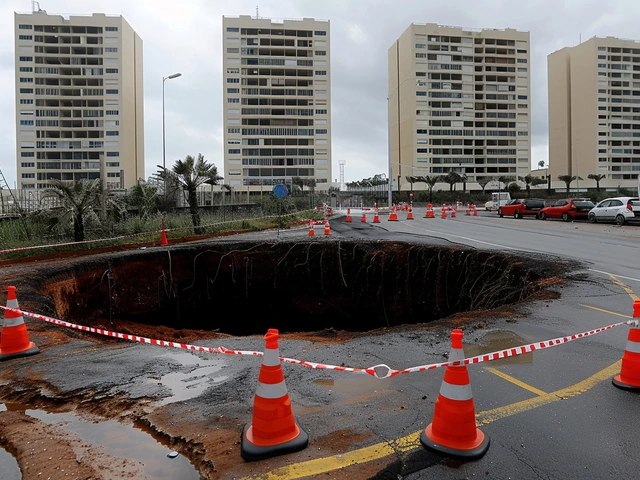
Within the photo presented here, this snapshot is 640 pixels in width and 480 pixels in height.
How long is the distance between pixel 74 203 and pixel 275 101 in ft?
240

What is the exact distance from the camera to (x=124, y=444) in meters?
3.38

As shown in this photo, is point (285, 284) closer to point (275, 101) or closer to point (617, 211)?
point (617, 211)

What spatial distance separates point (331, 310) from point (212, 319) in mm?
3864

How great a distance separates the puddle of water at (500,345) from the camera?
479cm

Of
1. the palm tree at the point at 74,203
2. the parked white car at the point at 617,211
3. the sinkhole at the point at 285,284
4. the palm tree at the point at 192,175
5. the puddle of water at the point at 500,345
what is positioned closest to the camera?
the puddle of water at the point at 500,345

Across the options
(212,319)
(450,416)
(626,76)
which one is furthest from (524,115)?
(450,416)

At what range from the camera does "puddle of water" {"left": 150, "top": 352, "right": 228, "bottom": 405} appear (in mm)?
4223

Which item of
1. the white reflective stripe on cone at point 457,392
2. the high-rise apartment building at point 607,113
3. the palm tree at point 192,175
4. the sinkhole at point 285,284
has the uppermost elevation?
the high-rise apartment building at point 607,113

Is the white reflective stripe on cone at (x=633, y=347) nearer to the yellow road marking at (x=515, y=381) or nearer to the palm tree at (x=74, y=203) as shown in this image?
the yellow road marking at (x=515, y=381)

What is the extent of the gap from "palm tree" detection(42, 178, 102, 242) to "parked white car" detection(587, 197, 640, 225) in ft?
80.3

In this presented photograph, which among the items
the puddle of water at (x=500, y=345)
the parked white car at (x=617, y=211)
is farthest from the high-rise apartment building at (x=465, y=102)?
the puddle of water at (x=500, y=345)

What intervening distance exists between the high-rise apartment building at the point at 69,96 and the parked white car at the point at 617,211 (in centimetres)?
6866

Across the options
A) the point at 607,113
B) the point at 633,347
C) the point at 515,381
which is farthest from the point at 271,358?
the point at 607,113

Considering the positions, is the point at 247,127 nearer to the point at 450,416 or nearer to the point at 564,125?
the point at 564,125
